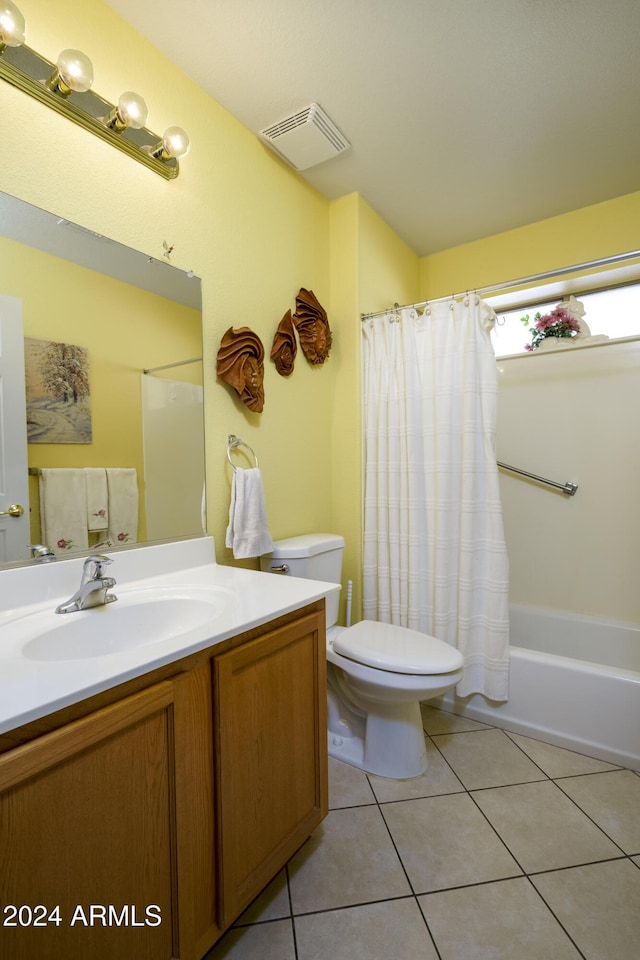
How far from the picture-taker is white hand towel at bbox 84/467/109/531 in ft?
3.86

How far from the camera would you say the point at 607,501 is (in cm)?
224

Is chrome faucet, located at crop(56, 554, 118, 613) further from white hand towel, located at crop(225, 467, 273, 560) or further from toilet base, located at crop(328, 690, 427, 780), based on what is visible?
toilet base, located at crop(328, 690, 427, 780)

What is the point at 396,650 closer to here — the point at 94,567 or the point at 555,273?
the point at 94,567

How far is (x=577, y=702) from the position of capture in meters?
1.66

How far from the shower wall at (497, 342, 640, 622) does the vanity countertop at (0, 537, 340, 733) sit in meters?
1.72

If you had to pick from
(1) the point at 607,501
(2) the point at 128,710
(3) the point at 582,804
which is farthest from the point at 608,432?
(2) the point at 128,710

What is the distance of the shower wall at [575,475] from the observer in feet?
7.16

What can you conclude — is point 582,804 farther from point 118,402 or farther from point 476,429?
point 118,402

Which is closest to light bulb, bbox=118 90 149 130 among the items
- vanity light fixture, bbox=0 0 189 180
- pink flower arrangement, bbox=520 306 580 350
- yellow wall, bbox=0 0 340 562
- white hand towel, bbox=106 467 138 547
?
vanity light fixture, bbox=0 0 189 180

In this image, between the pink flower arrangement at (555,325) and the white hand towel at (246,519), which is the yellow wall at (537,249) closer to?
the pink flower arrangement at (555,325)

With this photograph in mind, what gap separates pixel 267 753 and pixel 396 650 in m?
0.64

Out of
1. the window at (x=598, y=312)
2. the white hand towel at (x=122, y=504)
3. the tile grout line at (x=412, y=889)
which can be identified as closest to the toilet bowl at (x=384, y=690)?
the tile grout line at (x=412, y=889)

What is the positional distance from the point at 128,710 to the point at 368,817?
1.08 m

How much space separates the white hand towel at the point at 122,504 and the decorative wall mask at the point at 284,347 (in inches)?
32.0
